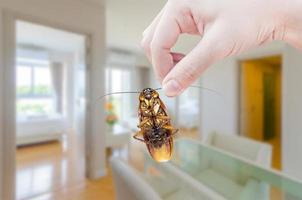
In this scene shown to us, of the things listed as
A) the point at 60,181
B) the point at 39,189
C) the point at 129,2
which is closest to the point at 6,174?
the point at 39,189

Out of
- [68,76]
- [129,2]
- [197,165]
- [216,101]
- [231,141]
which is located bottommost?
[197,165]

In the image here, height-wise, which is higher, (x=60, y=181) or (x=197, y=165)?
(x=197, y=165)

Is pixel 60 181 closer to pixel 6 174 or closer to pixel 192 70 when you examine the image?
pixel 6 174

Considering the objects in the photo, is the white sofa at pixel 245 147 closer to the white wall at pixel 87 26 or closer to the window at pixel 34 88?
the white wall at pixel 87 26

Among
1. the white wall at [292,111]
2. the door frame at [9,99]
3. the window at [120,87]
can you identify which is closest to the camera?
the window at [120,87]

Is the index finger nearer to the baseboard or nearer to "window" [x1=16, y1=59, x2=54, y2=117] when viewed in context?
the baseboard

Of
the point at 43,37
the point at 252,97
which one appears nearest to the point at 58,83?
the point at 43,37

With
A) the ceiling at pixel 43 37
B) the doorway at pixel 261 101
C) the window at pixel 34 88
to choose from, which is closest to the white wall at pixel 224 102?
the doorway at pixel 261 101
